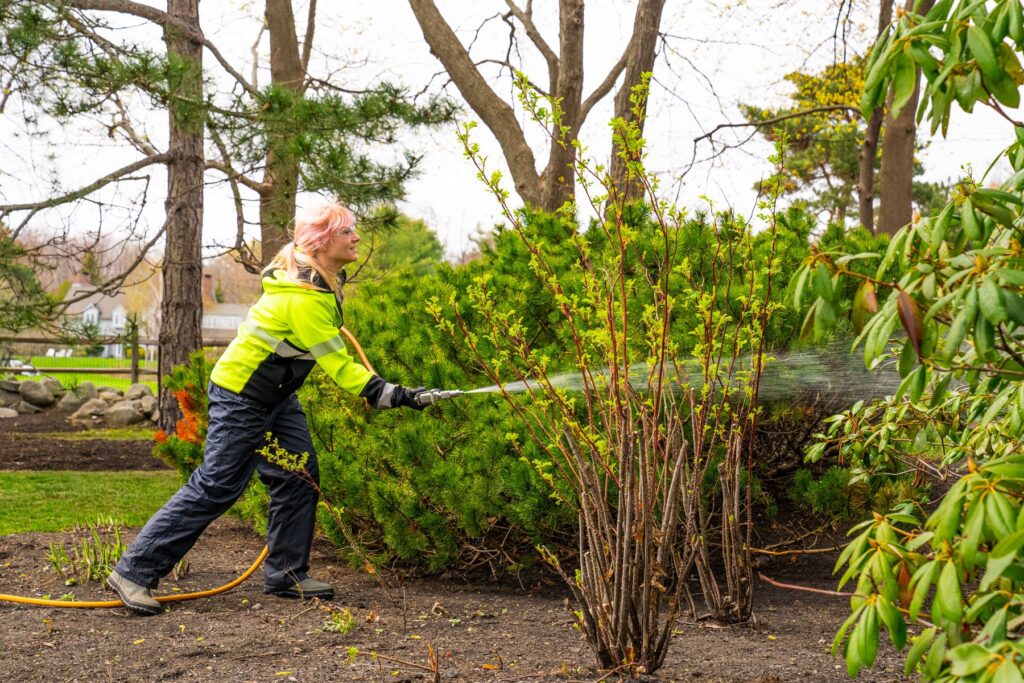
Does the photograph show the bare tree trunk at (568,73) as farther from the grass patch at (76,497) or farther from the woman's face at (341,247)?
the woman's face at (341,247)

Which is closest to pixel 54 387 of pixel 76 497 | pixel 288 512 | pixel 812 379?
pixel 76 497

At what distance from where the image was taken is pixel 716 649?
11.3 ft

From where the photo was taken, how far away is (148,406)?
14.5 m

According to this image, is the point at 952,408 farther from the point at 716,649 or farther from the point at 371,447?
the point at 371,447

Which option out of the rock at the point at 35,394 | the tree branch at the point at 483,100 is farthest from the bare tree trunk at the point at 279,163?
the rock at the point at 35,394

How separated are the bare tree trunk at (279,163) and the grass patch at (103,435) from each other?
321 centimetres

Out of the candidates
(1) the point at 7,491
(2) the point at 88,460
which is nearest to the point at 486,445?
(1) the point at 7,491

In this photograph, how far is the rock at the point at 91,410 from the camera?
14.6 m

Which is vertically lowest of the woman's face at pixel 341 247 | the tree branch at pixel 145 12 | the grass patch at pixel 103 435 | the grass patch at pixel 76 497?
the grass patch at pixel 103 435

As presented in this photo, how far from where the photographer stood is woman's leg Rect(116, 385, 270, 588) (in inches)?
162

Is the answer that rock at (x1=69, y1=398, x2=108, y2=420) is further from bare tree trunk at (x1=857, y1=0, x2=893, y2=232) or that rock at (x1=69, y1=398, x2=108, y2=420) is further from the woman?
the woman

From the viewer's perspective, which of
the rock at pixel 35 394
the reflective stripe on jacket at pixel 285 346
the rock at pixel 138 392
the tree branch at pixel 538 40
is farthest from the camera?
the rock at pixel 35 394

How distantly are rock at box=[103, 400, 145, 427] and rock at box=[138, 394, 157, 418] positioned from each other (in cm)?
6

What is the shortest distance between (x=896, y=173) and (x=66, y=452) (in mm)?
9035
